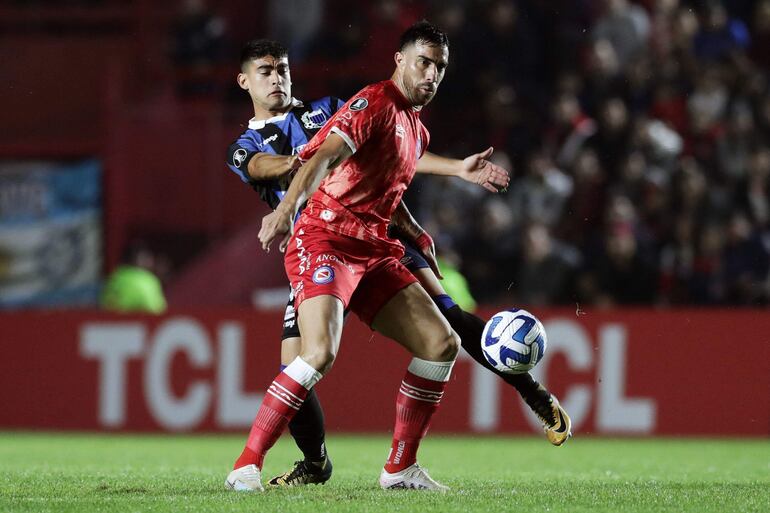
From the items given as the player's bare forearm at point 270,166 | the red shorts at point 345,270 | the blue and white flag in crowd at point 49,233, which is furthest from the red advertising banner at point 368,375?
the player's bare forearm at point 270,166

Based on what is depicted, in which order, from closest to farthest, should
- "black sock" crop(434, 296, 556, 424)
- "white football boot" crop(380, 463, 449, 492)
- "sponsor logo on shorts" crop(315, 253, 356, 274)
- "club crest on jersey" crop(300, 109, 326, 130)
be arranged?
"sponsor logo on shorts" crop(315, 253, 356, 274)
"white football boot" crop(380, 463, 449, 492)
"club crest on jersey" crop(300, 109, 326, 130)
"black sock" crop(434, 296, 556, 424)

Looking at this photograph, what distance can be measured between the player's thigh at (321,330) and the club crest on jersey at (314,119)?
3.53ft

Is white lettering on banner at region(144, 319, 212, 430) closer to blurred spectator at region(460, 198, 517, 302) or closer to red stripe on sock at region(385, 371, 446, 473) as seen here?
blurred spectator at region(460, 198, 517, 302)

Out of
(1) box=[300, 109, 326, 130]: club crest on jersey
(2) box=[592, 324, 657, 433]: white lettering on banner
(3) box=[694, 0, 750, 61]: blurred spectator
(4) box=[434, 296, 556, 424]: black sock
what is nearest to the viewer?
(1) box=[300, 109, 326, 130]: club crest on jersey

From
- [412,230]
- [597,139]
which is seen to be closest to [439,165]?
[412,230]

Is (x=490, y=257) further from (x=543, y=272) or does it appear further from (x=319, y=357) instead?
(x=319, y=357)

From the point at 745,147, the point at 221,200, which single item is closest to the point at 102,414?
the point at 221,200

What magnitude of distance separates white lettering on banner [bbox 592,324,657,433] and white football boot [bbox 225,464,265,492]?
564 centimetres

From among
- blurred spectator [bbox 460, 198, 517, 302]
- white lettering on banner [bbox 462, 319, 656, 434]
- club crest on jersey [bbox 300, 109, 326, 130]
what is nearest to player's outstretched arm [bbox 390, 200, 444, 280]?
club crest on jersey [bbox 300, 109, 326, 130]

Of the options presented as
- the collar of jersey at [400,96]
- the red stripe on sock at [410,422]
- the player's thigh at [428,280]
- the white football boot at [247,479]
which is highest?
the collar of jersey at [400,96]

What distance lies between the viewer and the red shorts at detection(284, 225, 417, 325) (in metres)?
5.62

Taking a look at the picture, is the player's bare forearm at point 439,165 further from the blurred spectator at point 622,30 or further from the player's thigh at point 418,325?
the blurred spectator at point 622,30

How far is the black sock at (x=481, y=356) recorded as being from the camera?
6559mm

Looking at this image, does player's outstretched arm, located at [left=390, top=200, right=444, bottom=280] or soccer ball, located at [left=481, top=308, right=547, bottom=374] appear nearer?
soccer ball, located at [left=481, top=308, right=547, bottom=374]
